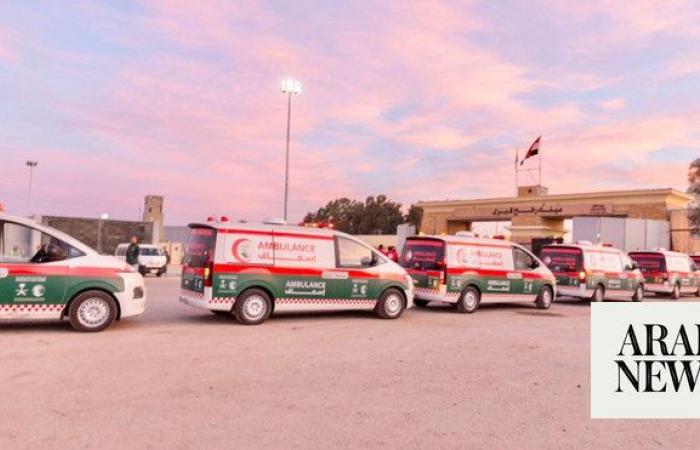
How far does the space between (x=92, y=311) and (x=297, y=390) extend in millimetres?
4854

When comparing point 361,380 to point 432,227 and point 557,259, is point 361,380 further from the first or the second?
point 432,227

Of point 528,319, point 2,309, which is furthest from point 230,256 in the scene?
point 528,319

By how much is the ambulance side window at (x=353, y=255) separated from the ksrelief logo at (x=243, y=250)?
1817mm

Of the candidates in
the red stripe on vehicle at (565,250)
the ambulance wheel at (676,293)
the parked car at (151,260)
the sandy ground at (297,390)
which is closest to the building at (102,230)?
the parked car at (151,260)

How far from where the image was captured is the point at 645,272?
22.4 m

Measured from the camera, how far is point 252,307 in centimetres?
1059

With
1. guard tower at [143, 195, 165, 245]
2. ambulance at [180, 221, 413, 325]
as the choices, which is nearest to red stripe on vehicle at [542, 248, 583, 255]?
ambulance at [180, 221, 413, 325]

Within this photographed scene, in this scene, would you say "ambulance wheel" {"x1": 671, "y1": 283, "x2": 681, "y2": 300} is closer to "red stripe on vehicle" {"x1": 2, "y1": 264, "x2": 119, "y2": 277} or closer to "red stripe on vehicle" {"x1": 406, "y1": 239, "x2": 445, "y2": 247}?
"red stripe on vehicle" {"x1": 406, "y1": 239, "x2": 445, "y2": 247}

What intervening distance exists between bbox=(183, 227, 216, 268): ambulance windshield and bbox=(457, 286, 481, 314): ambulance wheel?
6.16 meters

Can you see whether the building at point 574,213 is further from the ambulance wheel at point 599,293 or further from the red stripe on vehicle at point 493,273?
the red stripe on vehicle at point 493,273

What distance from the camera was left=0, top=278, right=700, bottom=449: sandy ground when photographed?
4688mm

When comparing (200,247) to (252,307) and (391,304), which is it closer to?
(252,307)

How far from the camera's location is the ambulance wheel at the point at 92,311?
9.21 meters

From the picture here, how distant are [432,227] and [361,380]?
49864 millimetres
